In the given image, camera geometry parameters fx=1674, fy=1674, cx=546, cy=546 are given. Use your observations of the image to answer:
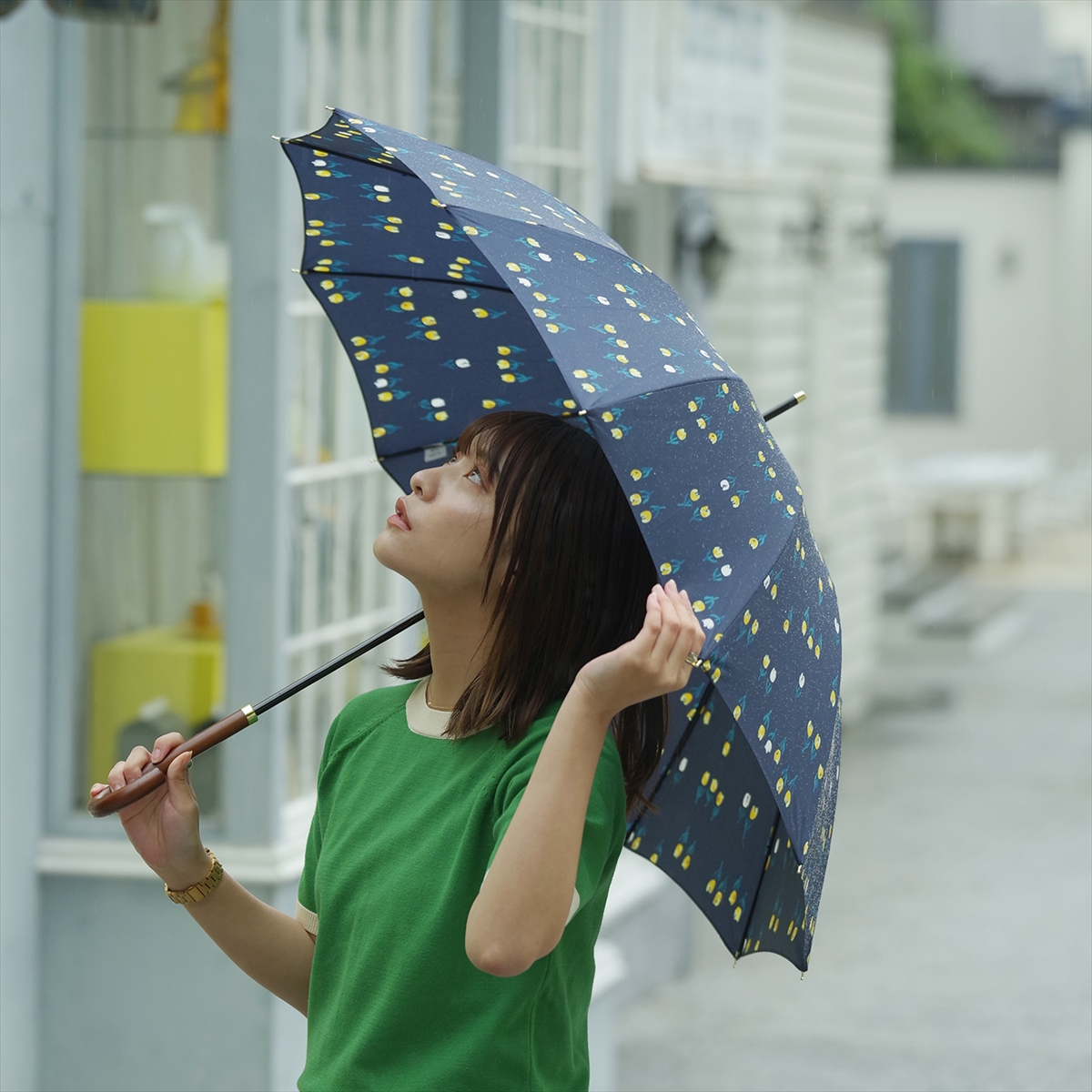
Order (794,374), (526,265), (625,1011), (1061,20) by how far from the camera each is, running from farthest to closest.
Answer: (1061,20), (794,374), (625,1011), (526,265)

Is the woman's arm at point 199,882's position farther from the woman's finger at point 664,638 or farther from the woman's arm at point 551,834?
the woman's finger at point 664,638

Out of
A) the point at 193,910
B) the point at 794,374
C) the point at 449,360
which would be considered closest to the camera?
the point at 193,910

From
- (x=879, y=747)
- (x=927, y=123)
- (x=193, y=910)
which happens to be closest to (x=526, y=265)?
(x=193, y=910)

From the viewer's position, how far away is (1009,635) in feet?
42.1

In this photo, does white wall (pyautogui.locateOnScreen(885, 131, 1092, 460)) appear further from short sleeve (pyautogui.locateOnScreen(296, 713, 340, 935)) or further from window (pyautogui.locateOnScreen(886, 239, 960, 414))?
short sleeve (pyautogui.locateOnScreen(296, 713, 340, 935))

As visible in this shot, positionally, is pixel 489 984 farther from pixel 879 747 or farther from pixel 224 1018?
pixel 879 747

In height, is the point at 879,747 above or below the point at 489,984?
below

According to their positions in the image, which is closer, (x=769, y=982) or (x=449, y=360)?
(x=449, y=360)

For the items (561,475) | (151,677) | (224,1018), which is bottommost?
(224,1018)

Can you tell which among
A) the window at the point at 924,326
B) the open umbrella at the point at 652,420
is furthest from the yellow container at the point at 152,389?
the window at the point at 924,326

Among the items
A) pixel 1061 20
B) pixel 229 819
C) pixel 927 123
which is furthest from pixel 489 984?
pixel 1061 20

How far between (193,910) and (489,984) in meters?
0.38

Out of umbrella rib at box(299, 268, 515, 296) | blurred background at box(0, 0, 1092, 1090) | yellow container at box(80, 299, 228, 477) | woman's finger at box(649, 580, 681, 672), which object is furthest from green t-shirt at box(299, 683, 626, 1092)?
yellow container at box(80, 299, 228, 477)

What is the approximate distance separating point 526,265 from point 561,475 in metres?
0.20
